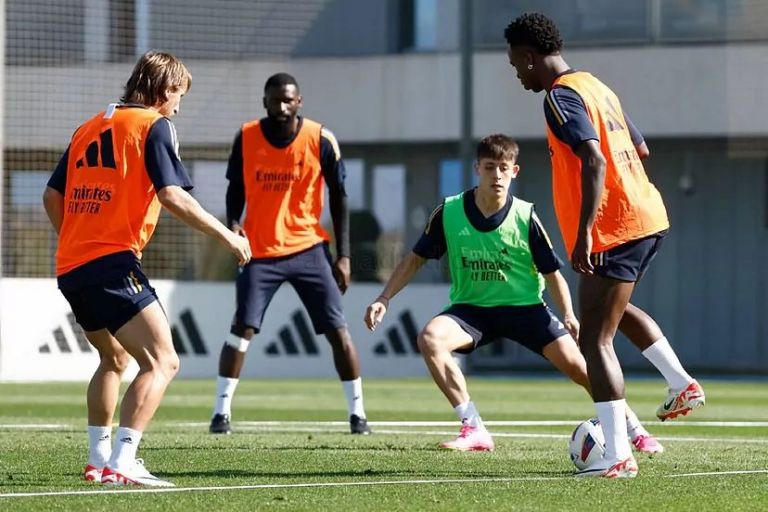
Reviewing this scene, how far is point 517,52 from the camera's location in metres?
7.50

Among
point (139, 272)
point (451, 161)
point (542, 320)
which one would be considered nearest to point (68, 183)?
point (139, 272)

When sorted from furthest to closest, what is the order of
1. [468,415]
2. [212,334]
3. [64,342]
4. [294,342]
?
[294,342], [212,334], [64,342], [468,415]

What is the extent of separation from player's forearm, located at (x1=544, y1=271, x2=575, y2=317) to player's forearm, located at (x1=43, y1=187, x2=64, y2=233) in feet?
10.1

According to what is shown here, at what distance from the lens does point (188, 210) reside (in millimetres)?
6891

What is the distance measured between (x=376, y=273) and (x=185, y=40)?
4.71 meters

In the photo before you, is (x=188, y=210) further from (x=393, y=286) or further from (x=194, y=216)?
(x=393, y=286)

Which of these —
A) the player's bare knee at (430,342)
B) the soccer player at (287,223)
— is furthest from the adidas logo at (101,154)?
the soccer player at (287,223)

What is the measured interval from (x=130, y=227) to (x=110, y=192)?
176 millimetres

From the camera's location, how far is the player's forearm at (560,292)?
9.22m

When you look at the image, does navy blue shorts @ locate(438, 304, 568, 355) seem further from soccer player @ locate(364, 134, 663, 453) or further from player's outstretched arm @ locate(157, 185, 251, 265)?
player's outstretched arm @ locate(157, 185, 251, 265)

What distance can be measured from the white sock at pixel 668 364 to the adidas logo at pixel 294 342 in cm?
1314

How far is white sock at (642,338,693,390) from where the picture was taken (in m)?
8.30

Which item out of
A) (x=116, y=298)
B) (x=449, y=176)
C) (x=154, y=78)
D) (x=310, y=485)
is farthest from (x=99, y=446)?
(x=449, y=176)

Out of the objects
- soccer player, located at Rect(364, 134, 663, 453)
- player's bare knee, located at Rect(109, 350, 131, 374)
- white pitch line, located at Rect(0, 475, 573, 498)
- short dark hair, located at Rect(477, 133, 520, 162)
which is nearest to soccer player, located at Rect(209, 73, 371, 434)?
soccer player, located at Rect(364, 134, 663, 453)
